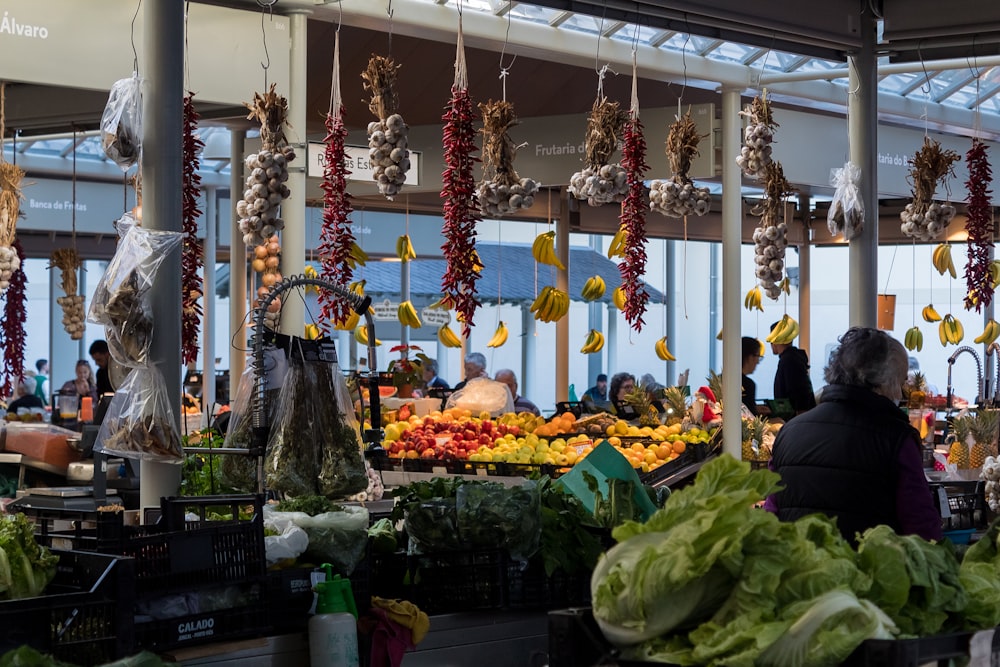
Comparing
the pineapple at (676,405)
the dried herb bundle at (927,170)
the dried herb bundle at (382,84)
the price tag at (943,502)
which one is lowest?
the price tag at (943,502)

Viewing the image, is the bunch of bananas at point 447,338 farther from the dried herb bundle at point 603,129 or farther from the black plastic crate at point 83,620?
the black plastic crate at point 83,620

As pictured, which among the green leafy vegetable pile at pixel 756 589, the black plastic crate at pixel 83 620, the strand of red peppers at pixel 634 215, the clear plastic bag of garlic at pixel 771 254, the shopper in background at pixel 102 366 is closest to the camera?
the green leafy vegetable pile at pixel 756 589

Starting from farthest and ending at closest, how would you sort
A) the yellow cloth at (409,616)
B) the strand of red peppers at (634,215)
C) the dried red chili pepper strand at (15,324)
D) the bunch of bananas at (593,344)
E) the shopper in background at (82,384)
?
1. the shopper in background at (82,384)
2. the bunch of bananas at (593,344)
3. the dried red chili pepper strand at (15,324)
4. the strand of red peppers at (634,215)
5. the yellow cloth at (409,616)

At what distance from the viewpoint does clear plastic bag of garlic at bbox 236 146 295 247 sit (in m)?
5.39

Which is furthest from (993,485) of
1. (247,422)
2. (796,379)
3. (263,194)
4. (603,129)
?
(796,379)

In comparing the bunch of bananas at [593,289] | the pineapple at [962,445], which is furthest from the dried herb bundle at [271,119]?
the bunch of bananas at [593,289]

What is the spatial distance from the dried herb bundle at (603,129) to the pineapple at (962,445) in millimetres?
3026

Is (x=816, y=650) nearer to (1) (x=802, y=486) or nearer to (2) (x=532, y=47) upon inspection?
(1) (x=802, y=486)

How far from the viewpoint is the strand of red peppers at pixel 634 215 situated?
6457 mm

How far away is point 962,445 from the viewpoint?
7.68 meters

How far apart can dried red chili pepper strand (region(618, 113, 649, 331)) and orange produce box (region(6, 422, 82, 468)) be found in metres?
3.00

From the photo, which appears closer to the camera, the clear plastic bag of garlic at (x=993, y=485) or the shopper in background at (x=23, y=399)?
the clear plastic bag of garlic at (x=993, y=485)

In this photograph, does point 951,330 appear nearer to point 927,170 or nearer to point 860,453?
point 927,170

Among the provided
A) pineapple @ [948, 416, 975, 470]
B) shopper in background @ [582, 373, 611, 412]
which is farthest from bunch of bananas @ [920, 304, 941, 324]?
pineapple @ [948, 416, 975, 470]
